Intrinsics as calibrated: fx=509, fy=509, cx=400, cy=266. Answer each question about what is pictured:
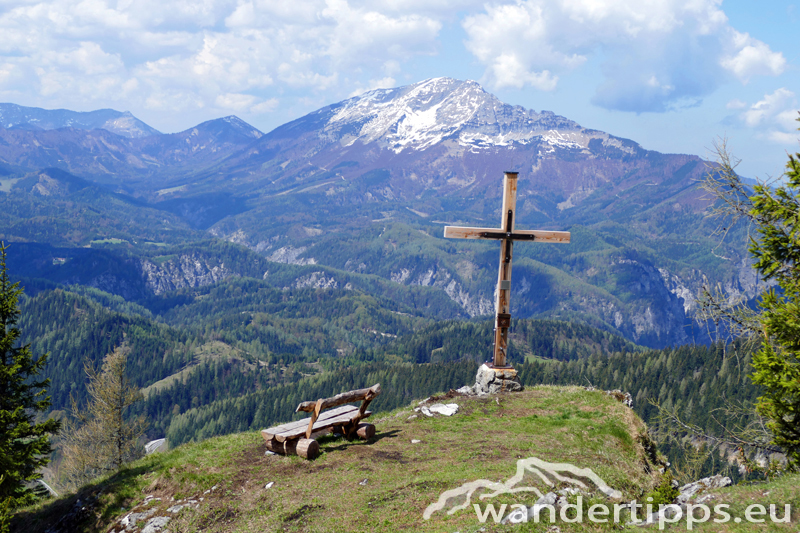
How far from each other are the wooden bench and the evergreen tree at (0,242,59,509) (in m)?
10.4

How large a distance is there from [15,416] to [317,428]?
528 inches

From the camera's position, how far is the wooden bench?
68.2ft

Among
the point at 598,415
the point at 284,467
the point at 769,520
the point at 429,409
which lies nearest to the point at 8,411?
the point at 284,467

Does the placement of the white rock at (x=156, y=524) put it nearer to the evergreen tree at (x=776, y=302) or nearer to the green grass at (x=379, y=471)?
the green grass at (x=379, y=471)

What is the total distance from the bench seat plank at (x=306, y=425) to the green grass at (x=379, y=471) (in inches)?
34.3

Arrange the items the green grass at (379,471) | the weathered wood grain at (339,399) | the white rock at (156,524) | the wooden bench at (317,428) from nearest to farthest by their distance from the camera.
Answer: the green grass at (379,471) → the white rock at (156,524) → the wooden bench at (317,428) → the weathered wood grain at (339,399)

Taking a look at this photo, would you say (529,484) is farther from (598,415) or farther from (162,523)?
(162,523)

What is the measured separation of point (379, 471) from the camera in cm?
1891

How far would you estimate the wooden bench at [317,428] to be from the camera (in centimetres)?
2080

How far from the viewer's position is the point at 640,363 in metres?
156

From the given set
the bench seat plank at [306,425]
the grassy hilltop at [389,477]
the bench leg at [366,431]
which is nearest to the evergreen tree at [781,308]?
the grassy hilltop at [389,477]

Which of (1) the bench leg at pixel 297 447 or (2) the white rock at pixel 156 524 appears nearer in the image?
(2) the white rock at pixel 156 524

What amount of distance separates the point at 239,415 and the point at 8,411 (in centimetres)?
18697

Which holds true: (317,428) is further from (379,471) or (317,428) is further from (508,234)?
(508,234)
